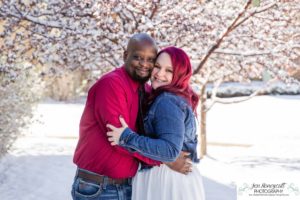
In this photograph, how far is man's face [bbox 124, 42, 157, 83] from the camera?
2.71 meters

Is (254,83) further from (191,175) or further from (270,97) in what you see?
(191,175)

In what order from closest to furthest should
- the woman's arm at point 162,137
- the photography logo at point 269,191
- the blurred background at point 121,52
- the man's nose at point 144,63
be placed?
the woman's arm at point 162,137 < the man's nose at point 144,63 < the photography logo at point 269,191 < the blurred background at point 121,52

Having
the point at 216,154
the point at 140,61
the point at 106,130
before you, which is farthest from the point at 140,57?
the point at 216,154

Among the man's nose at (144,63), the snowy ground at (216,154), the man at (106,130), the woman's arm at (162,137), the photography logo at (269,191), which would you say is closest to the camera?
the woman's arm at (162,137)

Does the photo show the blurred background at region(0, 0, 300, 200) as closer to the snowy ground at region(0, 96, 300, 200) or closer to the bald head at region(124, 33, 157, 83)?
the snowy ground at region(0, 96, 300, 200)

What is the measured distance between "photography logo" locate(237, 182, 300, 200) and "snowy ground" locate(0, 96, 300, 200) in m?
0.16

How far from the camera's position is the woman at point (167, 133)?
8.20 feet

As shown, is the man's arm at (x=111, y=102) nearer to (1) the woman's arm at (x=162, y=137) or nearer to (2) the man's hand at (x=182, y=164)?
(1) the woman's arm at (x=162, y=137)

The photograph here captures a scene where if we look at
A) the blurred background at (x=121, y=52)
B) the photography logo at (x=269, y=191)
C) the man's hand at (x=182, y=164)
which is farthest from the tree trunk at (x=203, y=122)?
the man's hand at (x=182, y=164)

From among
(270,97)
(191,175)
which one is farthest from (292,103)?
(191,175)

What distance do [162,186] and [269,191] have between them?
326 cm

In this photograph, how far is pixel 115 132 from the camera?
8.29ft

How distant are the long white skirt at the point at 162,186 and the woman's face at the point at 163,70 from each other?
0.47 metres

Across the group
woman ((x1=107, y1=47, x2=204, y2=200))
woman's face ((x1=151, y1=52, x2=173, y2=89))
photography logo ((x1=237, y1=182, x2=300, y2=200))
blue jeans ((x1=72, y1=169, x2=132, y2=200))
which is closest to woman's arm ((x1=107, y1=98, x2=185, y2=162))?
woman ((x1=107, y1=47, x2=204, y2=200))
